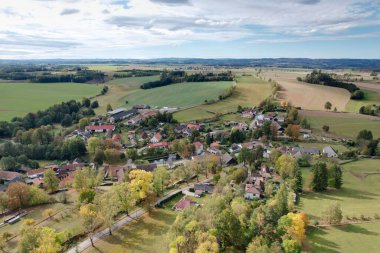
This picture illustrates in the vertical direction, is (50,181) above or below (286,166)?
below

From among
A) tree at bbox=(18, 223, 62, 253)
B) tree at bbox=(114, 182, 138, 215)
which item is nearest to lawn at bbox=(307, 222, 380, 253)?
tree at bbox=(114, 182, 138, 215)

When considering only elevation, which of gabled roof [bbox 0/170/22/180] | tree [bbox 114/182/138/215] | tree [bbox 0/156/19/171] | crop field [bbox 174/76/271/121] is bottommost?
gabled roof [bbox 0/170/22/180]

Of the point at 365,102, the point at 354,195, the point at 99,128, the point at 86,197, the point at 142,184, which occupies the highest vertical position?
the point at 365,102

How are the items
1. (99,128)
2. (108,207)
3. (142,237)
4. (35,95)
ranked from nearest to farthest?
(142,237)
(108,207)
(99,128)
(35,95)

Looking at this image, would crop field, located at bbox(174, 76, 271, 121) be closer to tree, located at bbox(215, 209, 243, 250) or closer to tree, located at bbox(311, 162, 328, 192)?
tree, located at bbox(311, 162, 328, 192)

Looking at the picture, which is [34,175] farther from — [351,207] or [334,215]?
[351,207]

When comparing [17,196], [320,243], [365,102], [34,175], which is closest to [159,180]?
[17,196]

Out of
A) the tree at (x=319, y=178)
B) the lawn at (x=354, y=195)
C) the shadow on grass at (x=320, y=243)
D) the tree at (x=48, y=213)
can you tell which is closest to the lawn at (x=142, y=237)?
the tree at (x=48, y=213)

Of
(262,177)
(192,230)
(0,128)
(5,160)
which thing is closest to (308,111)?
(262,177)
